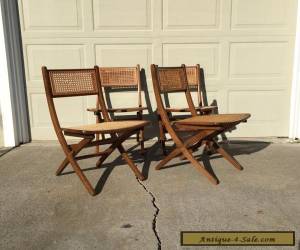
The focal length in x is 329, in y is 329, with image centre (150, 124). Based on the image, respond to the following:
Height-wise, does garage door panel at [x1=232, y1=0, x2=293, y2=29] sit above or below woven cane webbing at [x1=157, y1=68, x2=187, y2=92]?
above

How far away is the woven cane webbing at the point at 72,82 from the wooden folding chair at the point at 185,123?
2.02 feet

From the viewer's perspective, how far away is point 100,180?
110 inches

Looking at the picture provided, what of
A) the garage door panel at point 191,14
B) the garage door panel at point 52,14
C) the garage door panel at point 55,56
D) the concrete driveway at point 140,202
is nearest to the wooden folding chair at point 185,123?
the concrete driveway at point 140,202

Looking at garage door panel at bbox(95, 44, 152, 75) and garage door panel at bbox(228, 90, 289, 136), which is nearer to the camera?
garage door panel at bbox(95, 44, 152, 75)

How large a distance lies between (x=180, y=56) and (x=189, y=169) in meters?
1.53

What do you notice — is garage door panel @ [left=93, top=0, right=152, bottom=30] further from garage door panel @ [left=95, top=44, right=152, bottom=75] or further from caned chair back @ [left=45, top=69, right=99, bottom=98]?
caned chair back @ [left=45, top=69, right=99, bottom=98]

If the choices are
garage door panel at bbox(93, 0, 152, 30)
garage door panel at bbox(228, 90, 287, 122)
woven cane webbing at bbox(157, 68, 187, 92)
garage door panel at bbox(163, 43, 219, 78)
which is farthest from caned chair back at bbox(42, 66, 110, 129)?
garage door panel at bbox(228, 90, 287, 122)

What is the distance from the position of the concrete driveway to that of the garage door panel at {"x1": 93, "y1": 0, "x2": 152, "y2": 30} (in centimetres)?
158

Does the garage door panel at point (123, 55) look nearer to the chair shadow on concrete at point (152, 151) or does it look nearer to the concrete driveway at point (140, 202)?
the chair shadow on concrete at point (152, 151)

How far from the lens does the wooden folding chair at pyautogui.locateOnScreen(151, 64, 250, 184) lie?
2658 mm

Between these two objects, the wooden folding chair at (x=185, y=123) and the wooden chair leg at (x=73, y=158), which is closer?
the wooden chair leg at (x=73, y=158)

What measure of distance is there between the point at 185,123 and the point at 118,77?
54.4 inches

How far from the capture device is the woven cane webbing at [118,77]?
12.5ft

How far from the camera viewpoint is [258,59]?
12.9ft
